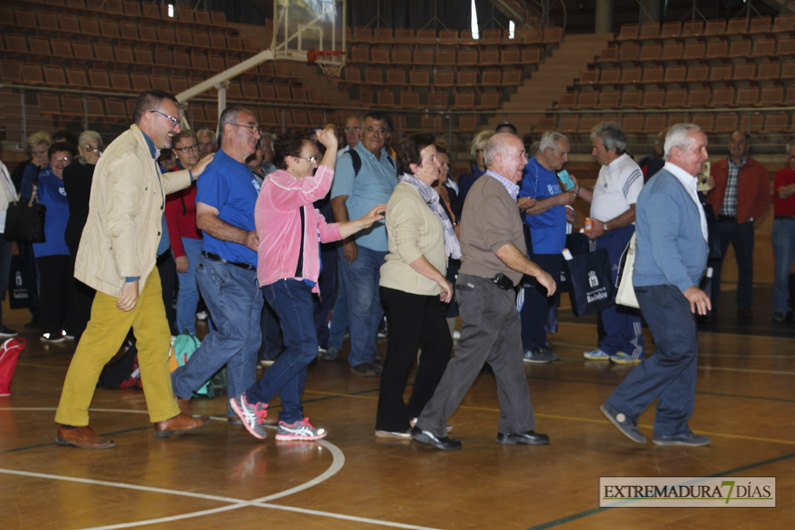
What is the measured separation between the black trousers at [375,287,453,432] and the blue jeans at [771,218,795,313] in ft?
20.4

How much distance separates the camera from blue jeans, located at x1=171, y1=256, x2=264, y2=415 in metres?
5.24

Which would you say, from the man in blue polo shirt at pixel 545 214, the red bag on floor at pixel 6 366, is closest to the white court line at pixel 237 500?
the red bag on floor at pixel 6 366

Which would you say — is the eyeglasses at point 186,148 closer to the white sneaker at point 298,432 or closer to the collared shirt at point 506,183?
the white sneaker at point 298,432

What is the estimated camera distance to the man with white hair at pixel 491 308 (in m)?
4.86

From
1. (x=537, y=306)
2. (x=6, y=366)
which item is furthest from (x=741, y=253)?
(x=6, y=366)

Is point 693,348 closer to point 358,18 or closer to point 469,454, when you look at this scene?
point 469,454

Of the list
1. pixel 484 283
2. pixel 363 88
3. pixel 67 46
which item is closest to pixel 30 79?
pixel 67 46

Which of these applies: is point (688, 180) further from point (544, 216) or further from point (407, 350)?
point (544, 216)

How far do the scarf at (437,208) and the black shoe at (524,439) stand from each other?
3.47 feet

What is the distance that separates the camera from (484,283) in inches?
193

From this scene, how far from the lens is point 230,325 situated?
17.2ft

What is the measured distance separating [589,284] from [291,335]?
124 inches

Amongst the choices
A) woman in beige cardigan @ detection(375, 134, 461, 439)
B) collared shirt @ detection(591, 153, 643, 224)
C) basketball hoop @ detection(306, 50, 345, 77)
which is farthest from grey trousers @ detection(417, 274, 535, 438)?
basketball hoop @ detection(306, 50, 345, 77)

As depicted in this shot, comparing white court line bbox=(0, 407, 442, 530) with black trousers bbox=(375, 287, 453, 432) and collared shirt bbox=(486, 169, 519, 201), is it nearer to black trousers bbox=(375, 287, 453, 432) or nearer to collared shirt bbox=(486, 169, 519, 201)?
black trousers bbox=(375, 287, 453, 432)
